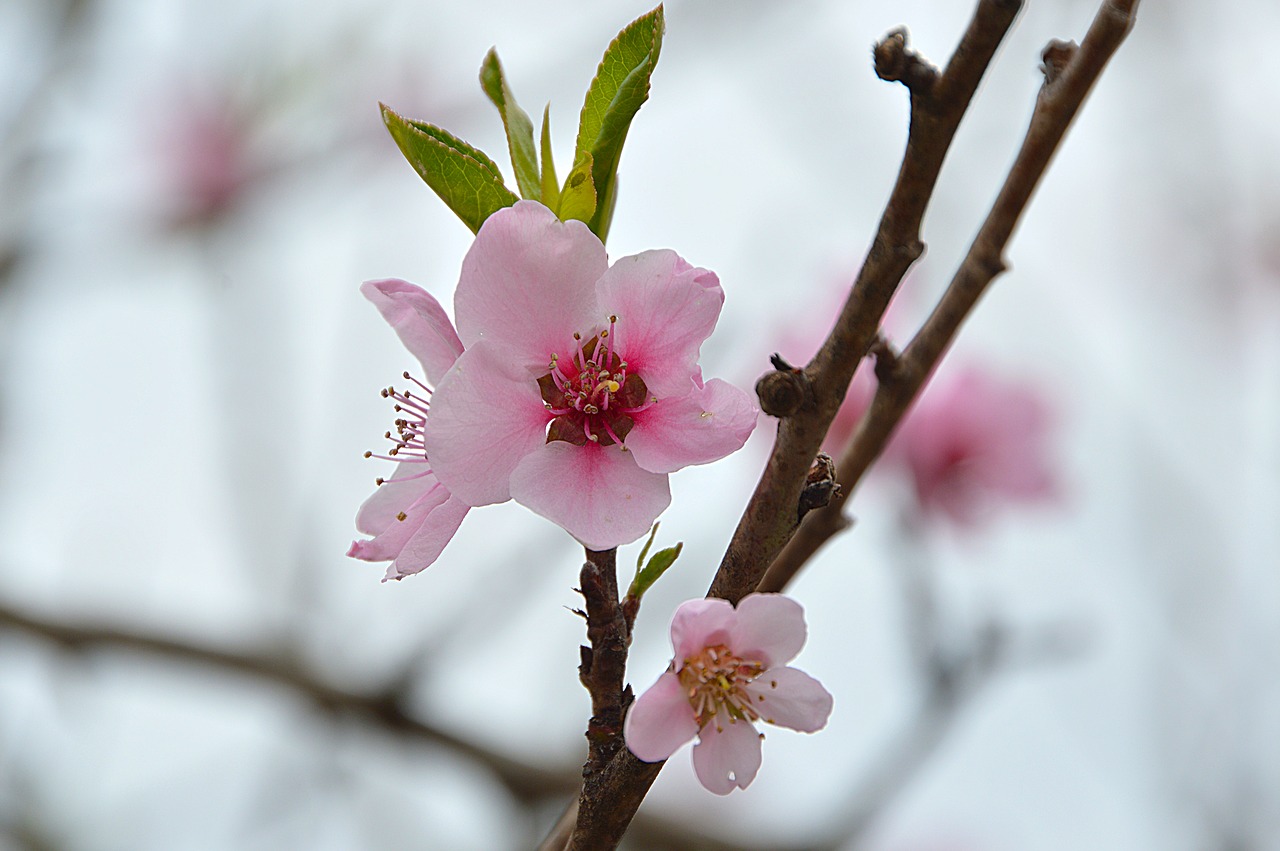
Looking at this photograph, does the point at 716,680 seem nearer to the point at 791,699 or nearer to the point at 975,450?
the point at 791,699

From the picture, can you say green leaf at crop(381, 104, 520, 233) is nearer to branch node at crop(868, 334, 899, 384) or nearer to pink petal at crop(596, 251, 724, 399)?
pink petal at crop(596, 251, 724, 399)

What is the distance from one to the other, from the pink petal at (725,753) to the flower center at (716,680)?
1 centimetres

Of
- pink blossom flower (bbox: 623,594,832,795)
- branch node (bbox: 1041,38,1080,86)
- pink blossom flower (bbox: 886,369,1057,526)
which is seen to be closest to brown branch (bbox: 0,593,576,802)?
pink blossom flower (bbox: 886,369,1057,526)

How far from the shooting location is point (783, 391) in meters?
0.66

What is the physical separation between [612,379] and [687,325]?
84mm

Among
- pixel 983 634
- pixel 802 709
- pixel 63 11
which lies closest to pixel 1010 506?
pixel 983 634

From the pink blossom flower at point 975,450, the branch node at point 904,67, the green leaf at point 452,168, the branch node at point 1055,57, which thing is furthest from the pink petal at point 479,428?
the pink blossom flower at point 975,450

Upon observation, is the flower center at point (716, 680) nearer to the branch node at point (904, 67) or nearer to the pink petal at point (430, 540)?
the pink petal at point (430, 540)

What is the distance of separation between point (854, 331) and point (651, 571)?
0.21 m

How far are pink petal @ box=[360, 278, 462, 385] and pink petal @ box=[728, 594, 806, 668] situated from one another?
29 cm

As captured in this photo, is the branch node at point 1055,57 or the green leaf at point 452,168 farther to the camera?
the branch node at point 1055,57

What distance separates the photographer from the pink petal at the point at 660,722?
0.64m

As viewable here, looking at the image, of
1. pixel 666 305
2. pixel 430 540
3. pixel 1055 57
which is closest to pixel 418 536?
pixel 430 540

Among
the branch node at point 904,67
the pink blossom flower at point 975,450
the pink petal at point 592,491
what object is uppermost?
the pink blossom flower at point 975,450
